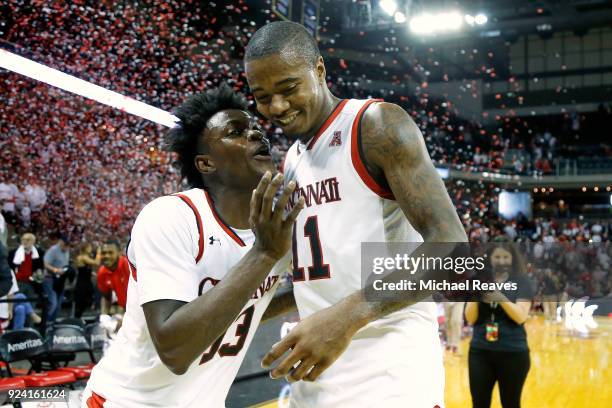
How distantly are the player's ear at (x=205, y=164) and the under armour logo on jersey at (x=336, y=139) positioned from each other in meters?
0.50

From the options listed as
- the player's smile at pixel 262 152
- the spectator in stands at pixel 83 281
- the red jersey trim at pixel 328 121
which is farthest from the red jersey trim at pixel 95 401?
the spectator in stands at pixel 83 281

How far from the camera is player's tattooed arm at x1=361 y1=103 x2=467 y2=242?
1.57 meters

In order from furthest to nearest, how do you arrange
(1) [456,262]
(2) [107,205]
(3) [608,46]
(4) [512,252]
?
(3) [608,46]
(2) [107,205]
(4) [512,252]
(1) [456,262]

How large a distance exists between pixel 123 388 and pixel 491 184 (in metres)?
22.3

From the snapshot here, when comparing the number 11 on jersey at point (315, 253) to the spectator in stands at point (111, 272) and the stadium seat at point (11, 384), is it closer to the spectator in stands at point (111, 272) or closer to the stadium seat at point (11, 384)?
the stadium seat at point (11, 384)

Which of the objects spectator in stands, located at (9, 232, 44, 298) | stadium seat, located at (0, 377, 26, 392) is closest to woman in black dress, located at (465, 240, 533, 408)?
stadium seat, located at (0, 377, 26, 392)

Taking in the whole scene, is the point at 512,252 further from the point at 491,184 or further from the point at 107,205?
the point at 491,184

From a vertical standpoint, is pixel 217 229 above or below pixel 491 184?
above

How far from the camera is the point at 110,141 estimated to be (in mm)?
13336

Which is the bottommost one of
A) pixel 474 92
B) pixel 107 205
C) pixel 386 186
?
pixel 107 205

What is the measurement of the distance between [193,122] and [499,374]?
306 cm

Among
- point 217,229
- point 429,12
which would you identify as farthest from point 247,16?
point 217,229

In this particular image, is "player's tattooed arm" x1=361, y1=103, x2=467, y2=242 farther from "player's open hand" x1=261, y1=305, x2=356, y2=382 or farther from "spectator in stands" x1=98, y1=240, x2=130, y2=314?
"spectator in stands" x1=98, y1=240, x2=130, y2=314

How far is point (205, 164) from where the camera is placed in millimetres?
2238
